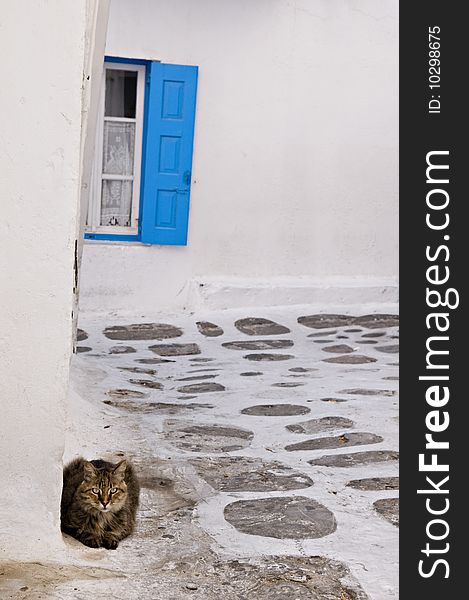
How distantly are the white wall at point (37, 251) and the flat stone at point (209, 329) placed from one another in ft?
17.6

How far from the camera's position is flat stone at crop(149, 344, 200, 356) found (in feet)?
26.9

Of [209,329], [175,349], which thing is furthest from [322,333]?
[175,349]

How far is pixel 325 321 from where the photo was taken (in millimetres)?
9594

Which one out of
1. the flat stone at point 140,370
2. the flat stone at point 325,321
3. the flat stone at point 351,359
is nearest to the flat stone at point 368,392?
the flat stone at point 351,359

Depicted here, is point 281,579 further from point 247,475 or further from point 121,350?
point 121,350

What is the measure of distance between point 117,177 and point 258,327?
2.05 metres

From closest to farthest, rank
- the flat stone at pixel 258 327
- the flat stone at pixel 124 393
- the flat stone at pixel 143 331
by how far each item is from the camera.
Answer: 1. the flat stone at pixel 124 393
2. the flat stone at pixel 143 331
3. the flat stone at pixel 258 327

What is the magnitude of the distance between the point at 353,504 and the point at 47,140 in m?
2.16

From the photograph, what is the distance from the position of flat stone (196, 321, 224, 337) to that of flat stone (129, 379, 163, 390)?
1.96 metres

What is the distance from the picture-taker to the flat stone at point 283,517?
13.4 ft

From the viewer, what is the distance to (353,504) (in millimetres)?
4465

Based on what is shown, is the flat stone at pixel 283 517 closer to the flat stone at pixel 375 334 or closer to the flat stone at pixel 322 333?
the flat stone at pixel 322 333

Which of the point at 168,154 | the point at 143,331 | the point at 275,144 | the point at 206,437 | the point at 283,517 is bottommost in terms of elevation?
the point at 283,517

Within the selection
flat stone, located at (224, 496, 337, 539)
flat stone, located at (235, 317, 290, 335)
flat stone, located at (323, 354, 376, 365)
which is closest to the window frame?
flat stone, located at (235, 317, 290, 335)
